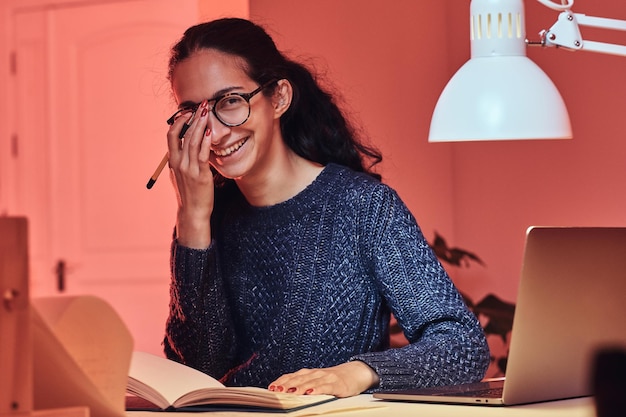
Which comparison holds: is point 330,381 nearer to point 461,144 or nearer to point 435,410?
point 435,410

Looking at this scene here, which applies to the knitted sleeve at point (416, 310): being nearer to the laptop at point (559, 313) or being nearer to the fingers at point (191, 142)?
the laptop at point (559, 313)

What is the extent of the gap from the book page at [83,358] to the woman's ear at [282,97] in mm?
1198

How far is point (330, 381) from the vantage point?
156 cm

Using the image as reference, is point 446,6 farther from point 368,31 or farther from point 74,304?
point 74,304

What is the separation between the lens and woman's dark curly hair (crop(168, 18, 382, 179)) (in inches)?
81.7

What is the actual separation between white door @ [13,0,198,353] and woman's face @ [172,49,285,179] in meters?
1.72

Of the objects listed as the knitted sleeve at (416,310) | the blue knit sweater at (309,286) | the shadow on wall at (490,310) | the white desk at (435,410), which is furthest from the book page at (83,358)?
the shadow on wall at (490,310)

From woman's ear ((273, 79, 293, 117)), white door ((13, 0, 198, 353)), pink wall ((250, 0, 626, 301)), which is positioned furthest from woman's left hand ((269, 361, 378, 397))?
white door ((13, 0, 198, 353))

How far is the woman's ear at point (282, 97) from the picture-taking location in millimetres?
2127

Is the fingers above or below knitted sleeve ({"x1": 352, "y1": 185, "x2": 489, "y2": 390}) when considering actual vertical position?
above

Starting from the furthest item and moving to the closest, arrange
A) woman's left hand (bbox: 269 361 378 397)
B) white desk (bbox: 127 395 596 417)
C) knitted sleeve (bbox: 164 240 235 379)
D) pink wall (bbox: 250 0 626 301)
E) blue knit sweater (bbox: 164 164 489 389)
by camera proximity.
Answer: pink wall (bbox: 250 0 626 301) < knitted sleeve (bbox: 164 240 235 379) < blue knit sweater (bbox: 164 164 489 389) < woman's left hand (bbox: 269 361 378 397) < white desk (bbox: 127 395 596 417)

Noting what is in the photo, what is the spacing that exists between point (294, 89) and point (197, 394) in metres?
0.92

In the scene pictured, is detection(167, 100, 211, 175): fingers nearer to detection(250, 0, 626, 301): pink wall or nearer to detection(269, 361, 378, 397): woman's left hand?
detection(269, 361, 378, 397): woman's left hand

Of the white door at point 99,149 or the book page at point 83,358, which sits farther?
the white door at point 99,149
